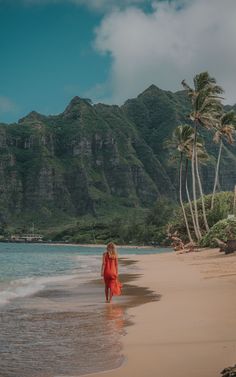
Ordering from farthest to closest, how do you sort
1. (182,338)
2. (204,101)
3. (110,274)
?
(204,101)
(110,274)
(182,338)

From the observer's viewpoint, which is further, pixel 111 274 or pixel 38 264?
pixel 38 264

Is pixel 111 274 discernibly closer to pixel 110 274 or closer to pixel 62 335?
pixel 110 274

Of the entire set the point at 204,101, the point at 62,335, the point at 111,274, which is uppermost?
the point at 204,101

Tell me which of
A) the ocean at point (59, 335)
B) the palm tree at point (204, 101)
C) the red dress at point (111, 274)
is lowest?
the ocean at point (59, 335)

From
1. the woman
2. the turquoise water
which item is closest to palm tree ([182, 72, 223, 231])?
the turquoise water

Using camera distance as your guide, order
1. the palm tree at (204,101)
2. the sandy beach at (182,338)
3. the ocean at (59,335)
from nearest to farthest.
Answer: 1. the sandy beach at (182,338)
2. the ocean at (59,335)
3. the palm tree at (204,101)

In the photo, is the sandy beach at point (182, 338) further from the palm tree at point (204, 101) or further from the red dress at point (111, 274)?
the palm tree at point (204, 101)

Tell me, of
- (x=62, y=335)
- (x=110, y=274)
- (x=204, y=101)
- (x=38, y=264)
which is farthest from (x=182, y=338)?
(x=204, y=101)

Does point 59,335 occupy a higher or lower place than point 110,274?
lower

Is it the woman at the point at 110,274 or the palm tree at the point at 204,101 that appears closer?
the woman at the point at 110,274

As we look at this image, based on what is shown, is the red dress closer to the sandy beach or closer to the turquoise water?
the sandy beach

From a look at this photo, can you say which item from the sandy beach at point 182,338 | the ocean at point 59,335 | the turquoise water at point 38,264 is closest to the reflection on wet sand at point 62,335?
the ocean at point 59,335

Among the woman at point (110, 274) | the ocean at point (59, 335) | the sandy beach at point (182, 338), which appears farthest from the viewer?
the woman at point (110, 274)

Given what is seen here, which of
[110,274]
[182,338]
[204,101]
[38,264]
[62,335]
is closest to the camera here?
[182,338]
